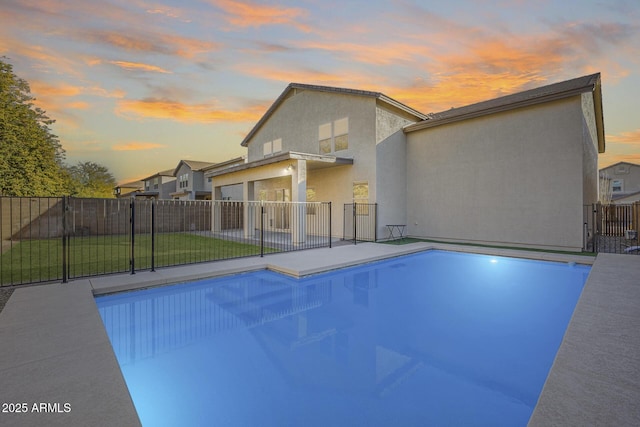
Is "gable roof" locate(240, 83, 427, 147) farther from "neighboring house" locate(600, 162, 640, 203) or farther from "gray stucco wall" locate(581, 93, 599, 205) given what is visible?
"neighboring house" locate(600, 162, 640, 203)

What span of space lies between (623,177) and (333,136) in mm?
35287

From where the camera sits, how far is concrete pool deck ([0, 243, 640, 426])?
2137mm

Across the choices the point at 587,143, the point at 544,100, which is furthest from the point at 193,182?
the point at 587,143

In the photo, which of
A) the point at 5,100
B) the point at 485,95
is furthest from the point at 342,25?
the point at 5,100

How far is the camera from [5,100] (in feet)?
51.6

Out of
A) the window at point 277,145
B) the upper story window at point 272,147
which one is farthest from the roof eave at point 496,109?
the upper story window at point 272,147

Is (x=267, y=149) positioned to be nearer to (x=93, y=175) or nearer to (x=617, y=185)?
(x=617, y=185)

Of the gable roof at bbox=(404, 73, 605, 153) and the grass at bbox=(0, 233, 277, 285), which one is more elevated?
the gable roof at bbox=(404, 73, 605, 153)

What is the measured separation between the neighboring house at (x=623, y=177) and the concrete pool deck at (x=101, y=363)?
1377 inches

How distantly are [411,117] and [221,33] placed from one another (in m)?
8.63

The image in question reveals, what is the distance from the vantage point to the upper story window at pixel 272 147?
17441 millimetres

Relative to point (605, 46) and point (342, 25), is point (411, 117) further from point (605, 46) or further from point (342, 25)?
point (605, 46)

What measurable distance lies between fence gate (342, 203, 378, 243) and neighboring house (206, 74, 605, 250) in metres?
0.30

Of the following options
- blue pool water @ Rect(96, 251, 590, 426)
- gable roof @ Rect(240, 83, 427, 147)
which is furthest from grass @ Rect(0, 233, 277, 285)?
gable roof @ Rect(240, 83, 427, 147)
